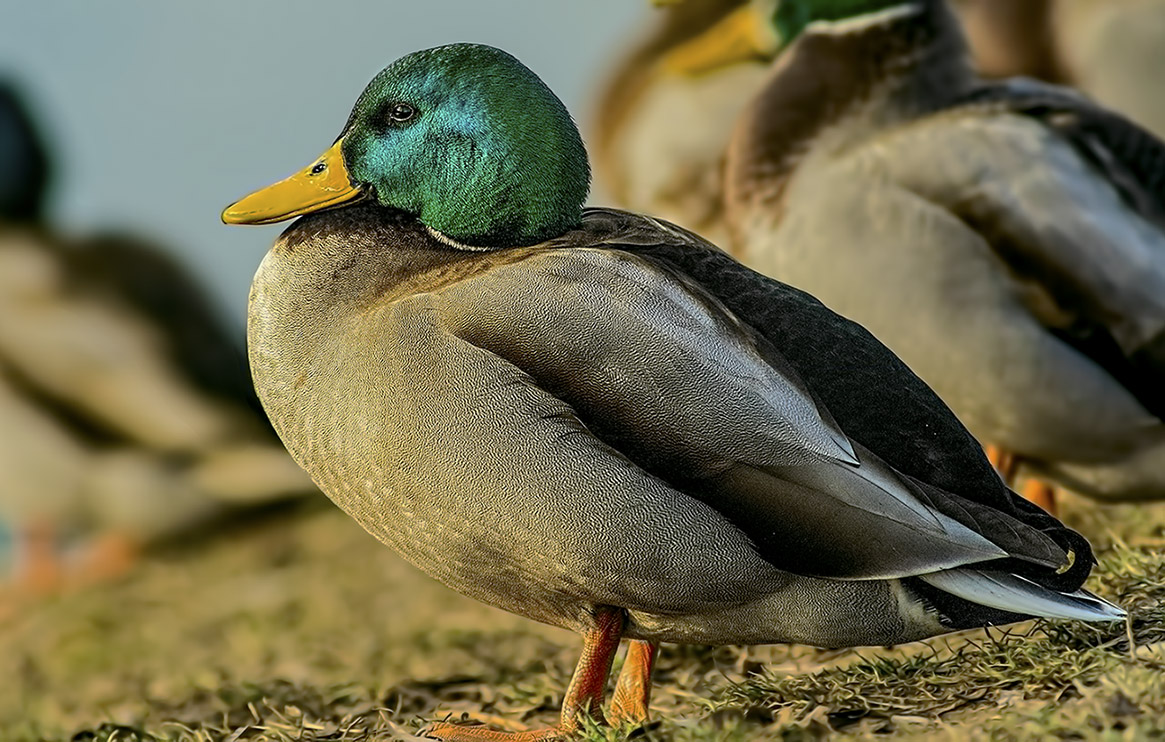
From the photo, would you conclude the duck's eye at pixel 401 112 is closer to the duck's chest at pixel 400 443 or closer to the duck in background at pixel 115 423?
the duck's chest at pixel 400 443

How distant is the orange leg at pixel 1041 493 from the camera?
4.55 m

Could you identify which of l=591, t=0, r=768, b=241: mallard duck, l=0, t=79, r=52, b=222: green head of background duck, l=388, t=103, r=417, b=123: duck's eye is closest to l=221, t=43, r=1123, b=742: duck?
l=388, t=103, r=417, b=123: duck's eye

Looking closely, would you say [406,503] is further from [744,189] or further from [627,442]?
[744,189]

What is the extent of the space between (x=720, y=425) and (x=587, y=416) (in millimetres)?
211

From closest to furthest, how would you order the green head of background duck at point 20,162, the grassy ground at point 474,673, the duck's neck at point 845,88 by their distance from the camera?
the grassy ground at point 474,673 < the duck's neck at point 845,88 < the green head of background duck at point 20,162

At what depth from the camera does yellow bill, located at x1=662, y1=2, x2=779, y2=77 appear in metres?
5.15

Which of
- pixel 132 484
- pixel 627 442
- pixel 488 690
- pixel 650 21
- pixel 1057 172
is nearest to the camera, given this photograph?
pixel 627 442

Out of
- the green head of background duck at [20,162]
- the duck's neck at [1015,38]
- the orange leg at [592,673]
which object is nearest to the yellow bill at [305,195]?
the orange leg at [592,673]

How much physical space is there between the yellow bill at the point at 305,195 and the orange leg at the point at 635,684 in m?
0.98

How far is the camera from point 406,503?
2.57 m

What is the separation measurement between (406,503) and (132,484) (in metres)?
5.48

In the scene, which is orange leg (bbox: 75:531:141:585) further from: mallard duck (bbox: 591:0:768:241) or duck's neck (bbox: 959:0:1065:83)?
duck's neck (bbox: 959:0:1065:83)

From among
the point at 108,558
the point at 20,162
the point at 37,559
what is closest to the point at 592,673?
the point at 108,558

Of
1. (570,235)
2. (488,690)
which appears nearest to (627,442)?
(570,235)
